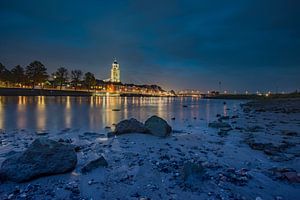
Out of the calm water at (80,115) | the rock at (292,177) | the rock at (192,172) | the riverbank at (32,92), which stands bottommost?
the calm water at (80,115)

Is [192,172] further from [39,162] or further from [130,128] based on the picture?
[130,128]

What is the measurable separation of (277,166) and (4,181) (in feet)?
30.3

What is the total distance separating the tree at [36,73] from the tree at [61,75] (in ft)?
57.9

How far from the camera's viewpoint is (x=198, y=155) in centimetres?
988

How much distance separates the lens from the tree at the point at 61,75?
582 ft

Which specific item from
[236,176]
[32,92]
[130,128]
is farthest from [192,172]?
[32,92]

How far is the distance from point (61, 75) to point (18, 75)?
37.2 m

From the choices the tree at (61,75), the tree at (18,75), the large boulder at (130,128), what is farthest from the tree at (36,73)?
the large boulder at (130,128)

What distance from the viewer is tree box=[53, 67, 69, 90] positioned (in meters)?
178

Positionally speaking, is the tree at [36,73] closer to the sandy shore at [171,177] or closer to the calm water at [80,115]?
the calm water at [80,115]

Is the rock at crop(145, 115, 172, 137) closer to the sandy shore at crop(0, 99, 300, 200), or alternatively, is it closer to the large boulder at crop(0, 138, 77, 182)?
the sandy shore at crop(0, 99, 300, 200)

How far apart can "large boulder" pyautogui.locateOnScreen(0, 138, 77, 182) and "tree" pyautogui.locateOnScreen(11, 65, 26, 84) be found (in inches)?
6356

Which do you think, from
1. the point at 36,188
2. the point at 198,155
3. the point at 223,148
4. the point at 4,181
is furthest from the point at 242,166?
the point at 4,181

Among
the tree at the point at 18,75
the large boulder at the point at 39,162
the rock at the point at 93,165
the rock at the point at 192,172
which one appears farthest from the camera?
the tree at the point at 18,75
